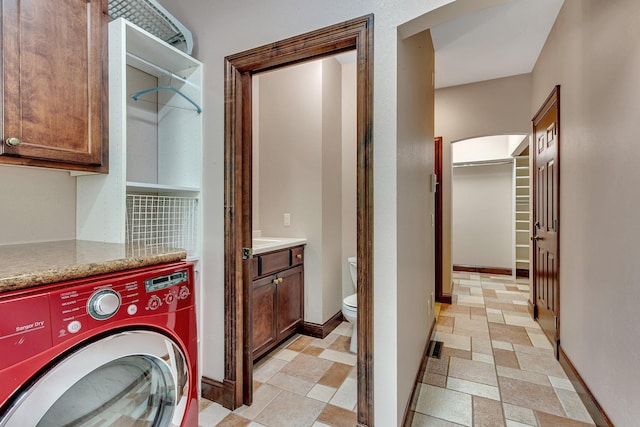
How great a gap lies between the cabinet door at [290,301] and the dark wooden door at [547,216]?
83.9 inches

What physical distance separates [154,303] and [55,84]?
→ 1033mm

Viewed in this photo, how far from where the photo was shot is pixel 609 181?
1.68m

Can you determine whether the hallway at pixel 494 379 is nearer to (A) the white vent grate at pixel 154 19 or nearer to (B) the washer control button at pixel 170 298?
(B) the washer control button at pixel 170 298

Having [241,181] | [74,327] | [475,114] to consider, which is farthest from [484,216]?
[74,327]

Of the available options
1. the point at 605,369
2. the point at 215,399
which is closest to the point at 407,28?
the point at 605,369

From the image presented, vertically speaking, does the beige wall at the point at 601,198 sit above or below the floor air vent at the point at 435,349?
above

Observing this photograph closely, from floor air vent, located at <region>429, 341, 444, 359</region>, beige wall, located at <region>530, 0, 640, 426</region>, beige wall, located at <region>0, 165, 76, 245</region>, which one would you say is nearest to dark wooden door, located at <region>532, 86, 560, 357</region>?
beige wall, located at <region>530, 0, 640, 426</region>

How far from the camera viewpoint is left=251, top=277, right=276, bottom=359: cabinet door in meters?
2.34

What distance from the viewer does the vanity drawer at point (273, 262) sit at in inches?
94.3

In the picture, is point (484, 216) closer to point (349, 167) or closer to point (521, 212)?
point (521, 212)

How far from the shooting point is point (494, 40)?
294 centimetres

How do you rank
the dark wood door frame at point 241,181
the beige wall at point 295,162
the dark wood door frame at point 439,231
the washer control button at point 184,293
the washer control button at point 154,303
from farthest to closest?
the dark wood door frame at point 439,231 → the beige wall at point 295,162 → the dark wood door frame at point 241,181 → the washer control button at point 184,293 → the washer control button at point 154,303

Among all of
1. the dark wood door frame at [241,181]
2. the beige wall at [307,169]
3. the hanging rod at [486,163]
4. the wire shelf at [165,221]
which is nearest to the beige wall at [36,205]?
the wire shelf at [165,221]

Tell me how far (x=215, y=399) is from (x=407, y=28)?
7.36ft
